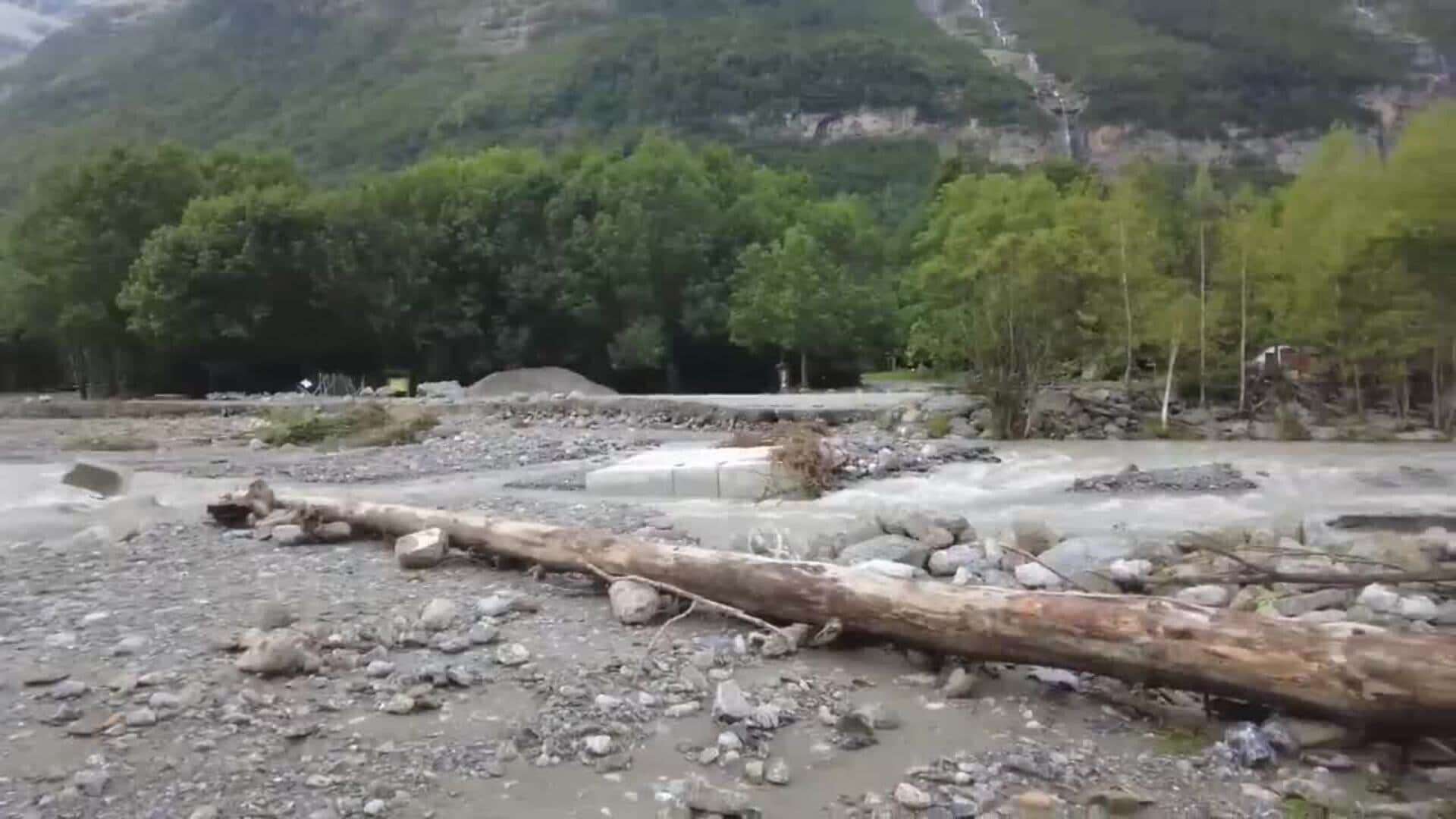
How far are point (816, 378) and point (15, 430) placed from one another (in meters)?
28.0

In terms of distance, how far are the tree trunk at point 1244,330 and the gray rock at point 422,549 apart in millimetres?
Result: 24759

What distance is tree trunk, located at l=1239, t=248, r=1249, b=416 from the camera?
3081 centimetres

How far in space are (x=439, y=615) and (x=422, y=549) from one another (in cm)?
215

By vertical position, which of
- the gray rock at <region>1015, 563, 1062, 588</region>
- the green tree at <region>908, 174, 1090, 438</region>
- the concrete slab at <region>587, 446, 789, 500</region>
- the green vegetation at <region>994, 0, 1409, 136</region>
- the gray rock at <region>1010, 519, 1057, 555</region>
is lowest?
the concrete slab at <region>587, 446, 789, 500</region>

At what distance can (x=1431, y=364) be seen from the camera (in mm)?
29125

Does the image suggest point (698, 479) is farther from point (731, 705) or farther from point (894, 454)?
point (731, 705)

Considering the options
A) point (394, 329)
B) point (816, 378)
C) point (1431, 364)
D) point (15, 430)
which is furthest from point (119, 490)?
point (816, 378)

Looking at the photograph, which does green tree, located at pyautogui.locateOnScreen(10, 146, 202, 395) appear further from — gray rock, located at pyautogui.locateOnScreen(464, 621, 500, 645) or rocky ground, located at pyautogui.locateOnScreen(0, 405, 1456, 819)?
gray rock, located at pyautogui.locateOnScreen(464, 621, 500, 645)

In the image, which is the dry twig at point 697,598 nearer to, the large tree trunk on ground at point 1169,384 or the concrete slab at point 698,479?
the concrete slab at point 698,479

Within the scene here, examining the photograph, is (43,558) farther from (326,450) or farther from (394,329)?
(394,329)

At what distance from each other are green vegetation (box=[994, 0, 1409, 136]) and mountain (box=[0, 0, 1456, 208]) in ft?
1.00

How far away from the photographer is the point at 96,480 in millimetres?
19094

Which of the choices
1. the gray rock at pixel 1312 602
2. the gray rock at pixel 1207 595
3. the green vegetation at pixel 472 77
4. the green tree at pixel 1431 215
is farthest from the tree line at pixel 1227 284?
the green vegetation at pixel 472 77

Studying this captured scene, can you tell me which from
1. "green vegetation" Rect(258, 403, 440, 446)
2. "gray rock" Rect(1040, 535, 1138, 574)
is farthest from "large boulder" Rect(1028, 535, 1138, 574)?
"green vegetation" Rect(258, 403, 440, 446)
